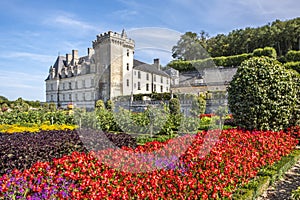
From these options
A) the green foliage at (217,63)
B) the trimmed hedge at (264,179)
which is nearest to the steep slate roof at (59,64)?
the green foliage at (217,63)

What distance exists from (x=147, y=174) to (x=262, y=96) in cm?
502

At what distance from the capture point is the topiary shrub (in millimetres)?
7320

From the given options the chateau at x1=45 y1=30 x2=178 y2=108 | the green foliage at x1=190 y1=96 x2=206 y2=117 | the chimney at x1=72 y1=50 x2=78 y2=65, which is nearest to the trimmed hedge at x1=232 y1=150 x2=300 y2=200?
the green foliage at x1=190 y1=96 x2=206 y2=117

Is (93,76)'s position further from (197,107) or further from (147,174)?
(147,174)

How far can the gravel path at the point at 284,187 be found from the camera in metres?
4.59

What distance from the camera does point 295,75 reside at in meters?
8.84

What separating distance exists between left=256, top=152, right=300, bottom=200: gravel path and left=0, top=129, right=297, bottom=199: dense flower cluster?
427 mm

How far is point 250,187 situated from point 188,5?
4.58 m

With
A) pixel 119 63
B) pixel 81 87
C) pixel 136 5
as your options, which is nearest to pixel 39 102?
pixel 81 87

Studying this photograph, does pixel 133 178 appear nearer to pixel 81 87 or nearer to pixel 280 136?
pixel 280 136

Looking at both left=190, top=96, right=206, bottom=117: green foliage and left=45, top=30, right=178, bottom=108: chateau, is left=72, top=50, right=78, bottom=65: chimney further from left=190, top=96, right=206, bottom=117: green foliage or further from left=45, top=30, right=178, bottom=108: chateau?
left=190, top=96, right=206, bottom=117: green foliage

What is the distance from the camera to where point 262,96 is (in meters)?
7.28

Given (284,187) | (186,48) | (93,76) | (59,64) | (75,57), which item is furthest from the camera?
(59,64)

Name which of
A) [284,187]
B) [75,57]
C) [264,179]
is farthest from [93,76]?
[264,179]
